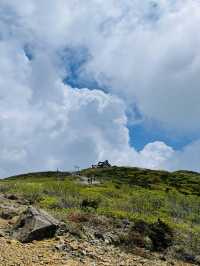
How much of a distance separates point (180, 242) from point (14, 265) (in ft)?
35.8

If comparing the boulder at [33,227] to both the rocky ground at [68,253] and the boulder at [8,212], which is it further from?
the boulder at [8,212]

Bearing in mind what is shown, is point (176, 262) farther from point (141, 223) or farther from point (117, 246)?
point (141, 223)

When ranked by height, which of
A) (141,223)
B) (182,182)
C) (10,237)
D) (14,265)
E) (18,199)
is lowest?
(14,265)

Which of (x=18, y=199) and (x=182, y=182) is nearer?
Answer: (x=18, y=199)

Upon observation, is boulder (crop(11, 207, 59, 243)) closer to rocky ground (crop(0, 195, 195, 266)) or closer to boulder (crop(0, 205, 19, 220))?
rocky ground (crop(0, 195, 195, 266))

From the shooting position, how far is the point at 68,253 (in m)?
20.1

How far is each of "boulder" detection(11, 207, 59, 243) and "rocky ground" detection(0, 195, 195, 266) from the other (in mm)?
129

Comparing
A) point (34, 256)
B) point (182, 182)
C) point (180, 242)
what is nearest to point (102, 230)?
point (180, 242)

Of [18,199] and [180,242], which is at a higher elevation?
[18,199]

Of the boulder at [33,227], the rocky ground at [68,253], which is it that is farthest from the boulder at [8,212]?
Result: the boulder at [33,227]

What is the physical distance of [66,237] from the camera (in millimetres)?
22188

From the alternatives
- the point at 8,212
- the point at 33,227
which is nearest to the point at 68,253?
the point at 33,227

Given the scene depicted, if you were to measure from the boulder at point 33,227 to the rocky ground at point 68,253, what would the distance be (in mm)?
129

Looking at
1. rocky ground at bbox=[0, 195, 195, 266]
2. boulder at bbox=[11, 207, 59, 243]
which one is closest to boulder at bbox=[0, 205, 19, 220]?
rocky ground at bbox=[0, 195, 195, 266]
